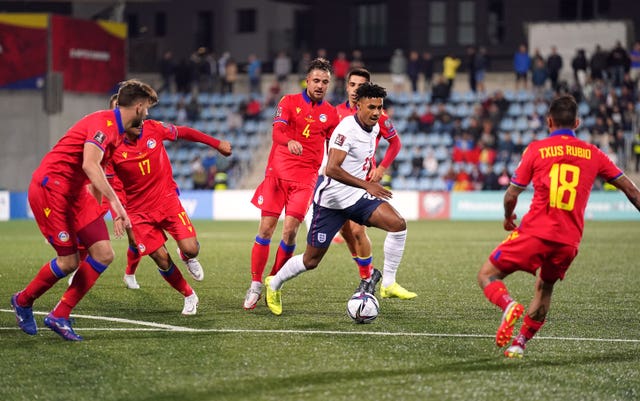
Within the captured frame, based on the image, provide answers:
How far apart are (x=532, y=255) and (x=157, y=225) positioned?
12.9 ft

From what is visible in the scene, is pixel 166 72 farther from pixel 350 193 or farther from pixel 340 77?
pixel 350 193

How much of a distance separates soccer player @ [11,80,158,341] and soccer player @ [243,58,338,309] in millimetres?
2379

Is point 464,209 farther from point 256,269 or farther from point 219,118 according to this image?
point 256,269

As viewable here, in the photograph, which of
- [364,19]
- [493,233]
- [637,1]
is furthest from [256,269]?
[364,19]

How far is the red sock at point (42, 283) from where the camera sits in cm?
858

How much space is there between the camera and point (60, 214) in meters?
8.38

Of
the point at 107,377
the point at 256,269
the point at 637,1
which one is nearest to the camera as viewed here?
the point at 107,377

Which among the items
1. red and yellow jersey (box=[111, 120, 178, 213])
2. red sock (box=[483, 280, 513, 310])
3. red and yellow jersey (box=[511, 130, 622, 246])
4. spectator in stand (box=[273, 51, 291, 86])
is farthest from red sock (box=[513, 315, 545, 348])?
spectator in stand (box=[273, 51, 291, 86])

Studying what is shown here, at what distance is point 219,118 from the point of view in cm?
3659

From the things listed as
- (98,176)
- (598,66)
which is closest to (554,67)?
(598,66)

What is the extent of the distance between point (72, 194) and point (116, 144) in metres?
0.52

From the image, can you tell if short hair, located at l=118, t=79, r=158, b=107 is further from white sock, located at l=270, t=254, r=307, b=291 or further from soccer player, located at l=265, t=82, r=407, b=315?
white sock, located at l=270, t=254, r=307, b=291

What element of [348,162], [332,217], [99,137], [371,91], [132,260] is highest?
[371,91]

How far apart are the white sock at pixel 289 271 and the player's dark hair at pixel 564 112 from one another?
9.89ft
